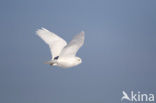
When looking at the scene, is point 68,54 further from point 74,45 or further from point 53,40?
point 53,40

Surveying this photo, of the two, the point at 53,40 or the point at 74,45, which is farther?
the point at 53,40

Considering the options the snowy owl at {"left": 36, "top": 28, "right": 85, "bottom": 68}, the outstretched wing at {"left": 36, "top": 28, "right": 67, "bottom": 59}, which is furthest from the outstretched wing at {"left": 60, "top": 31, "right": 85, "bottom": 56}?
the outstretched wing at {"left": 36, "top": 28, "right": 67, "bottom": 59}

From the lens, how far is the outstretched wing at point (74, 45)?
55.1 inches

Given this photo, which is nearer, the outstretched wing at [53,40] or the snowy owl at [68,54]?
the snowy owl at [68,54]

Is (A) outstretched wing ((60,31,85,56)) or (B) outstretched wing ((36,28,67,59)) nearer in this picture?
(A) outstretched wing ((60,31,85,56))

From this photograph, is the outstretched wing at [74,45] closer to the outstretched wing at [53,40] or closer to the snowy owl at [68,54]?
the snowy owl at [68,54]

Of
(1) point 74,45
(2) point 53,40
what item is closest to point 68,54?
(1) point 74,45

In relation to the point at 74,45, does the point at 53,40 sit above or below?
above

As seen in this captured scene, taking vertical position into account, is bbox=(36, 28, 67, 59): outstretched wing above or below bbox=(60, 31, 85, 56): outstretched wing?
above

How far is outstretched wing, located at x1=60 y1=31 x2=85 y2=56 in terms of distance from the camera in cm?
140

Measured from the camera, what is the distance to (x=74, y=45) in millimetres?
1450

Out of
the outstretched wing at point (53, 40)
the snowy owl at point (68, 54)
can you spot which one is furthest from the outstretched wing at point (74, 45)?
the outstretched wing at point (53, 40)

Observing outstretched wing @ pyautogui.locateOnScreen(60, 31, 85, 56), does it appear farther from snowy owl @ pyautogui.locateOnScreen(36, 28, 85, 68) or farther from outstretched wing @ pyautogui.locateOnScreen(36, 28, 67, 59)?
outstretched wing @ pyautogui.locateOnScreen(36, 28, 67, 59)

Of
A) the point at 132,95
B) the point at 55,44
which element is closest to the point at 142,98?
the point at 132,95
